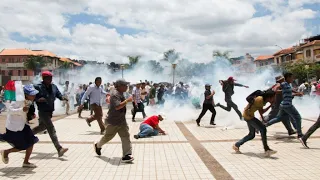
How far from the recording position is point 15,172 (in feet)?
18.1

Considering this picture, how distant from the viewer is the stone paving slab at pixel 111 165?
210 inches

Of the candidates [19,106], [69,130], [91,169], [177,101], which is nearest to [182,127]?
[69,130]

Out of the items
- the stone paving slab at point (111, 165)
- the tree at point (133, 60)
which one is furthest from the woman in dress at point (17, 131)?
the tree at point (133, 60)

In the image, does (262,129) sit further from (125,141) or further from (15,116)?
(15,116)

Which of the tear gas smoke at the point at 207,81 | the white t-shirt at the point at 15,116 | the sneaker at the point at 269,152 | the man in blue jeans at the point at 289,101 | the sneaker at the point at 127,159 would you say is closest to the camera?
the white t-shirt at the point at 15,116

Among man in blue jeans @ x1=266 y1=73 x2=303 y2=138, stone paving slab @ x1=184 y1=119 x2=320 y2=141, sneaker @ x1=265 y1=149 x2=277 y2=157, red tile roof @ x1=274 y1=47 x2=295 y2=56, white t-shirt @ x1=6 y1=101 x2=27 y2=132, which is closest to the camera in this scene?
white t-shirt @ x1=6 y1=101 x2=27 y2=132

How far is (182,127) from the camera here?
11.0m

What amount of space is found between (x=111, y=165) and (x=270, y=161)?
3001mm

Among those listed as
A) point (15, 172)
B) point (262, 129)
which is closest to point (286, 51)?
point (262, 129)

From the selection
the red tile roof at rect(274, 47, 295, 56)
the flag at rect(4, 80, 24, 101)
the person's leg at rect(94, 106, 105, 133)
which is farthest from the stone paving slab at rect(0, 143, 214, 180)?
the red tile roof at rect(274, 47, 295, 56)

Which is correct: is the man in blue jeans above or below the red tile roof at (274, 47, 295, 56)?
below

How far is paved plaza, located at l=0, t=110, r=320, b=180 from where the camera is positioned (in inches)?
210

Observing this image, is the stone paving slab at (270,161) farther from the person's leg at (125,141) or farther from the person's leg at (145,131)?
the person's leg at (145,131)

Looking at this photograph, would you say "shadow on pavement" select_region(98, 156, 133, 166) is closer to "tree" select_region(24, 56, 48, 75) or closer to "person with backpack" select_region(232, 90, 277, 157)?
"person with backpack" select_region(232, 90, 277, 157)
